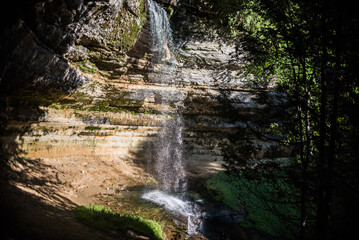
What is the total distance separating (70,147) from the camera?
36.6 ft

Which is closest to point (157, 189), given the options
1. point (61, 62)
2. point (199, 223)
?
point (199, 223)

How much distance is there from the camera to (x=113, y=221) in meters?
5.92

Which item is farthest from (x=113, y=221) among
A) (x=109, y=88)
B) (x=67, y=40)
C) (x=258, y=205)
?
(x=109, y=88)

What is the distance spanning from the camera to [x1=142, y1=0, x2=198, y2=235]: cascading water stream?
874 cm

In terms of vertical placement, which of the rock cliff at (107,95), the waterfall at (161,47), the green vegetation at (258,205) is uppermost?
the waterfall at (161,47)

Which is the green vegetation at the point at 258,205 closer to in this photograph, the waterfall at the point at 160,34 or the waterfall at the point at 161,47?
the waterfall at the point at 161,47

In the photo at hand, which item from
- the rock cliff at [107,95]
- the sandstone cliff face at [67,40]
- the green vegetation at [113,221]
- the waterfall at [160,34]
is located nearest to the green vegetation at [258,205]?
the rock cliff at [107,95]

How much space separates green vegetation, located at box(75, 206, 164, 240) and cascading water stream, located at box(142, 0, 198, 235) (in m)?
1.85

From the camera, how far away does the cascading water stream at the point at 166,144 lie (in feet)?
28.7

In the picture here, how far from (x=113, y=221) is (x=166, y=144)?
9143mm

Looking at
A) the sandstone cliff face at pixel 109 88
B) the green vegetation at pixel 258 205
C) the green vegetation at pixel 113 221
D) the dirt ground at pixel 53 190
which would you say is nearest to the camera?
the dirt ground at pixel 53 190

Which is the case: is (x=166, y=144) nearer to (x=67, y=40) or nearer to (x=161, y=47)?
(x=161, y=47)

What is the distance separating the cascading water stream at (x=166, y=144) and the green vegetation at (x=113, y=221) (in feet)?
6.08

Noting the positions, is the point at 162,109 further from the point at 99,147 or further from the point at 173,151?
the point at 99,147
